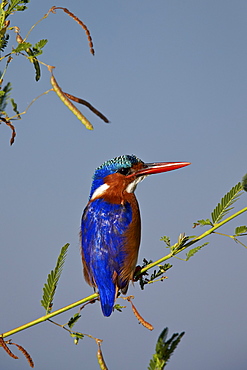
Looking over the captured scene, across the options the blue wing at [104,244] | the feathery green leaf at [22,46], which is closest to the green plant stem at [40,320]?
the feathery green leaf at [22,46]

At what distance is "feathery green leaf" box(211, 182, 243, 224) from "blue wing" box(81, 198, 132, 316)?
128cm

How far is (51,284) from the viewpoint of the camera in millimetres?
2318

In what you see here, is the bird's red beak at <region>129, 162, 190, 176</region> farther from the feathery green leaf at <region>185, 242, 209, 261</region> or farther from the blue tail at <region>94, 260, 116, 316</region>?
the feathery green leaf at <region>185, 242, 209, 261</region>

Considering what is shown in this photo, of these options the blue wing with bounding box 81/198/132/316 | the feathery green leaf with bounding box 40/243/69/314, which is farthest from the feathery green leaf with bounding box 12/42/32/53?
the blue wing with bounding box 81/198/132/316

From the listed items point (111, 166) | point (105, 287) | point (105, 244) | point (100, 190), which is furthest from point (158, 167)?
point (105, 287)

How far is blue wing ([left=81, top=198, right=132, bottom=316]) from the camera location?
354cm

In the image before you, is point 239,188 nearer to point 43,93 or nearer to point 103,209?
point 43,93

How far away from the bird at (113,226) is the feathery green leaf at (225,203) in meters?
1.27

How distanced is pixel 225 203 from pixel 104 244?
1.34 metres

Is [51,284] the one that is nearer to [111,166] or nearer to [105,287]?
[105,287]

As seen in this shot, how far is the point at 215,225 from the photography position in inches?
91.7

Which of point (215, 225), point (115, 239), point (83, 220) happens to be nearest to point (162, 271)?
point (215, 225)

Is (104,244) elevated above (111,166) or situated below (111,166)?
below

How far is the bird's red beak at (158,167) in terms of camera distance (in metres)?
3.78
